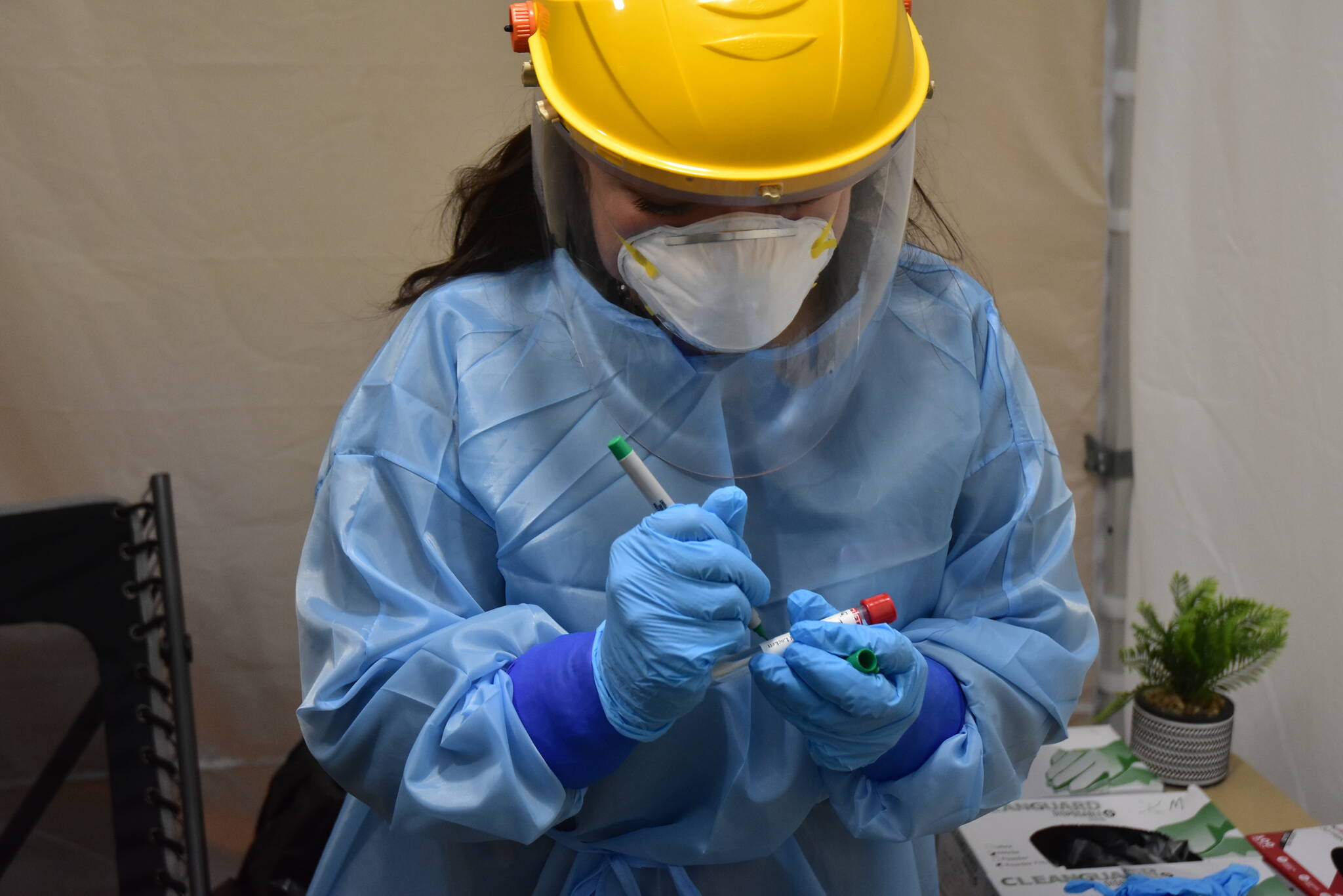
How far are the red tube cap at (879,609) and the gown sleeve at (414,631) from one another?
23 centimetres

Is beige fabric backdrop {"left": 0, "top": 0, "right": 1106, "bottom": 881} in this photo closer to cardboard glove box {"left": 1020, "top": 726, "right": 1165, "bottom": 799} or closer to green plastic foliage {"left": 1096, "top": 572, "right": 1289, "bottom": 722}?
green plastic foliage {"left": 1096, "top": 572, "right": 1289, "bottom": 722}

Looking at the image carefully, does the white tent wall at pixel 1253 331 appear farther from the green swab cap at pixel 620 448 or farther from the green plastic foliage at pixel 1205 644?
the green swab cap at pixel 620 448

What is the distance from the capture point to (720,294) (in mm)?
722

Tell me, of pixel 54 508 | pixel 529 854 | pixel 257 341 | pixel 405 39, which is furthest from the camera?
pixel 257 341

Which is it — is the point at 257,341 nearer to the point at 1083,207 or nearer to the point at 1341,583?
the point at 1083,207

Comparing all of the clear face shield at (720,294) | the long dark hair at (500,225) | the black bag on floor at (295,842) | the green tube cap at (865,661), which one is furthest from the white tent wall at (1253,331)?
the black bag on floor at (295,842)

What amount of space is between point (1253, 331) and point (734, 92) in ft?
3.74

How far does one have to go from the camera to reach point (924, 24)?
1610mm

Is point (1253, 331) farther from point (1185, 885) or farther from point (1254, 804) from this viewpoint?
point (1185, 885)

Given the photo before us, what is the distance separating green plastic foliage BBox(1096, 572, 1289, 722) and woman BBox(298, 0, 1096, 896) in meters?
0.69

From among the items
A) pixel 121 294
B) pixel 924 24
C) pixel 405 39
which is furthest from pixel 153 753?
pixel 924 24

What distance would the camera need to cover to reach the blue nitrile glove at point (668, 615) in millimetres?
703

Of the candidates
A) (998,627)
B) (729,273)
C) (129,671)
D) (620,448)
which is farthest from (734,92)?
(129,671)

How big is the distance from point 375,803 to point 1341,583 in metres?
1.24
